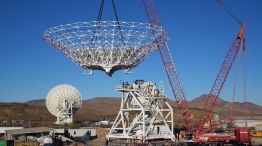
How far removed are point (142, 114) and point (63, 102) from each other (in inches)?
1958

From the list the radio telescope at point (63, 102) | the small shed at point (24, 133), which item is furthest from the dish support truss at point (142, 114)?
the radio telescope at point (63, 102)

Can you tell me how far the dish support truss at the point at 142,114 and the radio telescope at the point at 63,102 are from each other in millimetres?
Result: 42394

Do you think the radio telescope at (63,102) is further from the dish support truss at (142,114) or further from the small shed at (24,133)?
the dish support truss at (142,114)

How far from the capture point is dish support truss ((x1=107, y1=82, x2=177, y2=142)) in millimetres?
67062

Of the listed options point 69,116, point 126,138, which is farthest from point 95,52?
point 69,116

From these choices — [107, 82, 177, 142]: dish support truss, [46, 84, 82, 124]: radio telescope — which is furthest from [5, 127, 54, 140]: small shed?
[46, 84, 82, 124]: radio telescope

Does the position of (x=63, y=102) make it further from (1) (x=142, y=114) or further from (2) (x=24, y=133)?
(1) (x=142, y=114)

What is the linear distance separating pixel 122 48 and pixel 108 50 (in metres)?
2.11

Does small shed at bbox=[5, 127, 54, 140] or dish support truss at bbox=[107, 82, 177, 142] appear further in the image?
small shed at bbox=[5, 127, 54, 140]

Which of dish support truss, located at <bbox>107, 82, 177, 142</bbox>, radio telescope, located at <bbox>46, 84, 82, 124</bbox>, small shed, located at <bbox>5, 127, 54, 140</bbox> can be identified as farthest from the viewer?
radio telescope, located at <bbox>46, 84, 82, 124</bbox>

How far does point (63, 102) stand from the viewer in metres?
112

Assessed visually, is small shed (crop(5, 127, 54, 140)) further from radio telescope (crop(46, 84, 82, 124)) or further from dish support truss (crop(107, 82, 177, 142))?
radio telescope (crop(46, 84, 82, 124))

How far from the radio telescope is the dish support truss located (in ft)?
139

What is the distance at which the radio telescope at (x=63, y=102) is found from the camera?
367 ft
